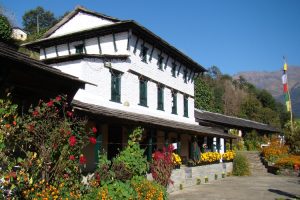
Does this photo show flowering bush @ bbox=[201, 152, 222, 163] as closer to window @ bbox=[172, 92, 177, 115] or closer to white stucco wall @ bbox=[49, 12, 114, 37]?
window @ bbox=[172, 92, 177, 115]

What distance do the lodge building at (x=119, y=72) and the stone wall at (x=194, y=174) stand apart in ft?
5.24

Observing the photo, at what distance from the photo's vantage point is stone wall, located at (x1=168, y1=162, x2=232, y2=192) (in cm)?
1759

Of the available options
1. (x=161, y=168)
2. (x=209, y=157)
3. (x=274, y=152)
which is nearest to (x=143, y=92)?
(x=161, y=168)

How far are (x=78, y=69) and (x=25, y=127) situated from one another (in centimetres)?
848

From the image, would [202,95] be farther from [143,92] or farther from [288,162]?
[143,92]

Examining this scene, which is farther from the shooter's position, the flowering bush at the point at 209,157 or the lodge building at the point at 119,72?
the flowering bush at the point at 209,157

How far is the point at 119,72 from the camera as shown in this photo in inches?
720

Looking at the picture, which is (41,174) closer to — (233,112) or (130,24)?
(130,24)

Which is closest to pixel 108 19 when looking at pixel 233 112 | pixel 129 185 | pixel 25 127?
pixel 129 185

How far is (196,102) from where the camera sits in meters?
47.8

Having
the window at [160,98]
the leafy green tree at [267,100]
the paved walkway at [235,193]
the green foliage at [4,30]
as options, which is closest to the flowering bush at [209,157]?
the paved walkway at [235,193]

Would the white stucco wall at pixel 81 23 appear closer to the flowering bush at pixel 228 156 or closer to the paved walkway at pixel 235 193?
the paved walkway at pixel 235 193

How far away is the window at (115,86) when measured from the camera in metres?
17.8

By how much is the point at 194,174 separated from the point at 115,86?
6955 mm
